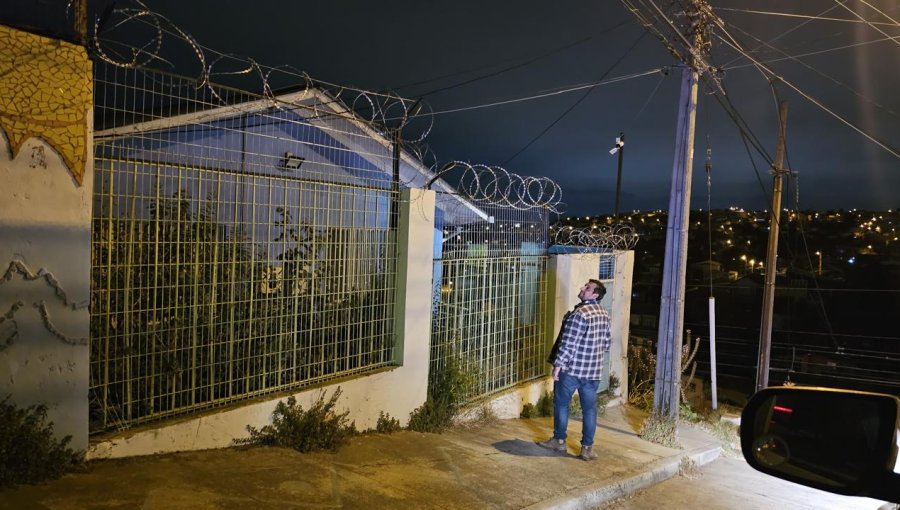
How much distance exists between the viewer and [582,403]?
6.73 metres

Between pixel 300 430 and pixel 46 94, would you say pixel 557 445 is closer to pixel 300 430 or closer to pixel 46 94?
pixel 300 430

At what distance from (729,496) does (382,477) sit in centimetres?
354

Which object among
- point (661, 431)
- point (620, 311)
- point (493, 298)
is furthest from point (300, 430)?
point (620, 311)

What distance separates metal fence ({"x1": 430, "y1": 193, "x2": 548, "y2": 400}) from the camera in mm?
7715

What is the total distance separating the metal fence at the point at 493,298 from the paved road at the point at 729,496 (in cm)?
246

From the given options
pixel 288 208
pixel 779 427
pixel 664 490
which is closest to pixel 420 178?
pixel 288 208

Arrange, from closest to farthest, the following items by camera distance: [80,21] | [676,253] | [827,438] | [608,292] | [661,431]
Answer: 1. [827,438]
2. [80,21]
3. [661,431]
4. [676,253]
5. [608,292]

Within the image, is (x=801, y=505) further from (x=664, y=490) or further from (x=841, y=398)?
(x=841, y=398)

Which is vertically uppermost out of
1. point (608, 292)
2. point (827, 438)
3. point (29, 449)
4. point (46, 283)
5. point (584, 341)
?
point (46, 283)

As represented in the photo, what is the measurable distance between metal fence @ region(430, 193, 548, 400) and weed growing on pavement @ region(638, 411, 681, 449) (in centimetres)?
180

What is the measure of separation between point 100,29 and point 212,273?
6.48 feet

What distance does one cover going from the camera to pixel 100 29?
14.6 ft

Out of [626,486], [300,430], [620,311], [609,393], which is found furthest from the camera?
[620,311]

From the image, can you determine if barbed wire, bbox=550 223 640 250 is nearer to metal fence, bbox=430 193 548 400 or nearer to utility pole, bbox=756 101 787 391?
metal fence, bbox=430 193 548 400
